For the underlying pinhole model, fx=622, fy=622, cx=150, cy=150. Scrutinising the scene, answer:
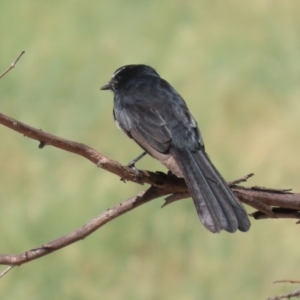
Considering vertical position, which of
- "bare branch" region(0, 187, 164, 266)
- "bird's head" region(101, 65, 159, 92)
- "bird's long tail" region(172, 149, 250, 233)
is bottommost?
"bare branch" region(0, 187, 164, 266)

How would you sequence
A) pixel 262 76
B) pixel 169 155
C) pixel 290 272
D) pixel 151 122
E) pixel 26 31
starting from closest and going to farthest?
1. pixel 169 155
2. pixel 151 122
3. pixel 290 272
4. pixel 262 76
5. pixel 26 31

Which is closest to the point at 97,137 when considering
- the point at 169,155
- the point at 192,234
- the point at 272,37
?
the point at 192,234

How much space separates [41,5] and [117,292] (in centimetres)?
239

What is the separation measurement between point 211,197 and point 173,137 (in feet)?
1.88

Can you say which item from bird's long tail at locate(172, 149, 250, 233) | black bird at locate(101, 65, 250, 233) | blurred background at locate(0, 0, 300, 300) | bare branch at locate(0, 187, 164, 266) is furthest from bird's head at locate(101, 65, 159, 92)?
bare branch at locate(0, 187, 164, 266)

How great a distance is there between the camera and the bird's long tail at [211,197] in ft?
7.16

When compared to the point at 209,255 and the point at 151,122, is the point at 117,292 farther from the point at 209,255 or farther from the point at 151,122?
the point at 151,122

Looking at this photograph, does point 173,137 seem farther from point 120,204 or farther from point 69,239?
point 69,239

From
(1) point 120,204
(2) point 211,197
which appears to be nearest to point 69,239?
(1) point 120,204

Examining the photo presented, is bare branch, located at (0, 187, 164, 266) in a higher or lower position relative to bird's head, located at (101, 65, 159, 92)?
lower

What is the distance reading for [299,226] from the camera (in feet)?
12.9

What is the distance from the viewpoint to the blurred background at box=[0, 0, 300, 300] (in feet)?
12.9

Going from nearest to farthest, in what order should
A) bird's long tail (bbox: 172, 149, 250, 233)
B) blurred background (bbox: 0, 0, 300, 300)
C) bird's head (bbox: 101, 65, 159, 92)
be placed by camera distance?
bird's long tail (bbox: 172, 149, 250, 233) < bird's head (bbox: 101, 65, 159, 92) < blurred background (bbox: 0, 0, 300, 300)

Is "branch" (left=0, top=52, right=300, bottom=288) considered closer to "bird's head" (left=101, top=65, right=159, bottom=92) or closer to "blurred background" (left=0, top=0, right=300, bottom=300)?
"bird's head" (left=101, top=65, right=159, bottom=92)
